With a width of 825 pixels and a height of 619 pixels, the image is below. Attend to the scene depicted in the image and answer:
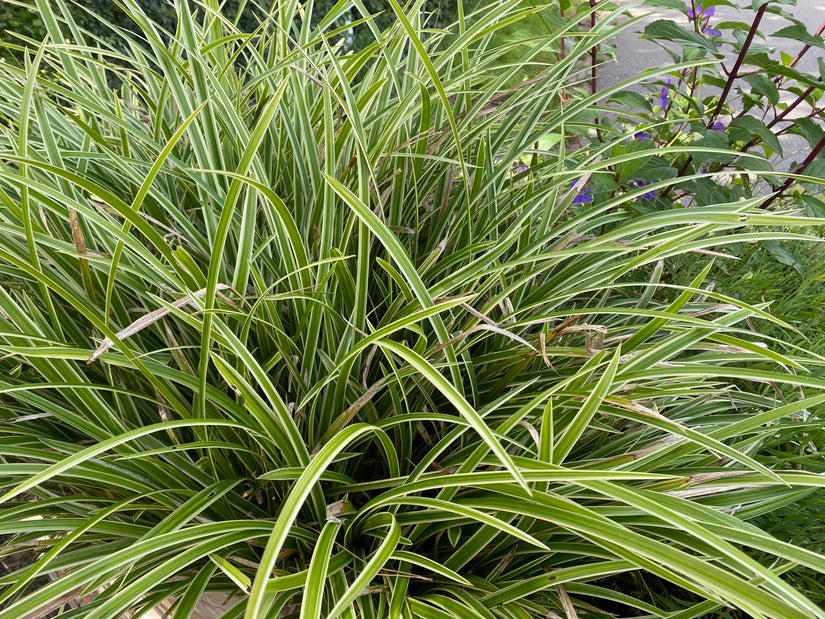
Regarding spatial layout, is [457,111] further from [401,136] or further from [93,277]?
[93,277]

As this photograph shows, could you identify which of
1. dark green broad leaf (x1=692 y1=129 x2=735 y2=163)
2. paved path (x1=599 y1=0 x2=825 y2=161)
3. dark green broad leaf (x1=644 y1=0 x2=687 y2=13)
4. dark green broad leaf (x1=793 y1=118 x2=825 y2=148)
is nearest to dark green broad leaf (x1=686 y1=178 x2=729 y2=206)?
dark green broad leaf (x1=692 y1=129 x2=735 y2=163)

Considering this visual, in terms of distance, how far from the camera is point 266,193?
611mm

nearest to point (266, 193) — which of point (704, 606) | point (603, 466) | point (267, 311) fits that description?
point (267, 311)

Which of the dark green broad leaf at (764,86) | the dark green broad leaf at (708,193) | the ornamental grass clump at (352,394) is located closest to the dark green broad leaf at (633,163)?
the ornamental grass clump at (352,394)

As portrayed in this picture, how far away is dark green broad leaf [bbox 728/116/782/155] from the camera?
3.56ft

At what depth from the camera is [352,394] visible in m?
0.83

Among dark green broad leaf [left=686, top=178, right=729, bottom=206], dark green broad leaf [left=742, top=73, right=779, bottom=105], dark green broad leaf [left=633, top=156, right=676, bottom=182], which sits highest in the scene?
dark green broad leaf [left=742, top=73, right=779, bottom=105]

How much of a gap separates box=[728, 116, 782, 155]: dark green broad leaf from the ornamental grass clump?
0.90 ft

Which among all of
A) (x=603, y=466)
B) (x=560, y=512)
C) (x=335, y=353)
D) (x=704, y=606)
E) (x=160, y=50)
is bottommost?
(x=704, y=606)

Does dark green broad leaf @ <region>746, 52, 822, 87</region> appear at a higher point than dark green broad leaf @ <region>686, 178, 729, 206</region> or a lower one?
higher

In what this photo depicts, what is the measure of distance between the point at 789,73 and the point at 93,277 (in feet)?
3.98

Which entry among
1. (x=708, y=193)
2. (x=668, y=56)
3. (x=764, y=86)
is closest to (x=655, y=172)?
(x=708, y=193)

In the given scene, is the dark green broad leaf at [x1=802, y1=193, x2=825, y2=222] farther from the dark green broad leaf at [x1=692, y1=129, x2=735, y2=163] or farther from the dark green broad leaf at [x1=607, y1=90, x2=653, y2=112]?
the dark green broad leaf at [x1=607, y1=90, x2=653, y2=112]

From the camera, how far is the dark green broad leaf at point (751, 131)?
108 centimetres
